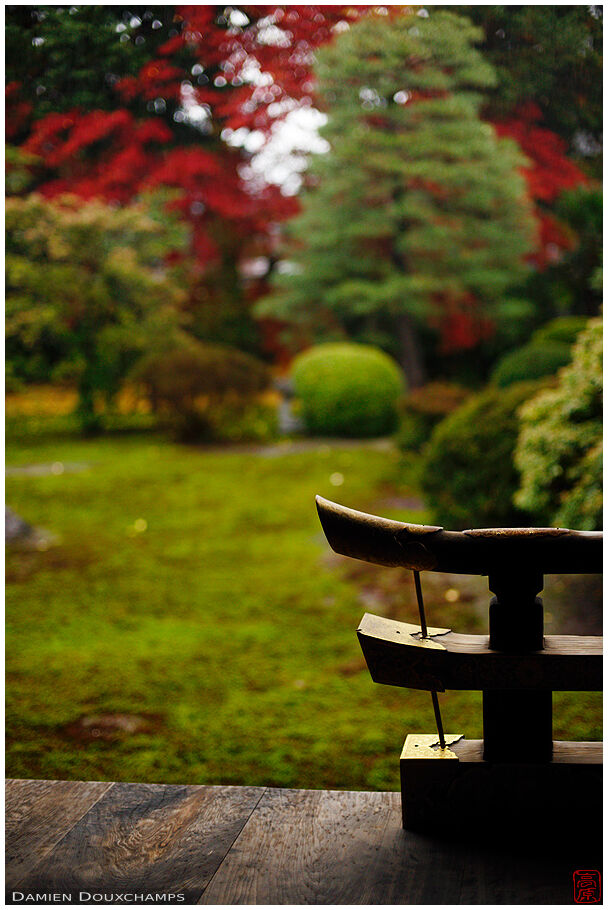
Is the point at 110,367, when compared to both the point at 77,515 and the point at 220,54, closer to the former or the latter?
the point at 77,515

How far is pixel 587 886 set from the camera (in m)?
1.12

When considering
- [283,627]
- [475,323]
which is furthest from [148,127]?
[475,323]

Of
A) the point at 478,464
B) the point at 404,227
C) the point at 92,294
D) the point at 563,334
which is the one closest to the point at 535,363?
the point at 563,334

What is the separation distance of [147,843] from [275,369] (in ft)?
34.4

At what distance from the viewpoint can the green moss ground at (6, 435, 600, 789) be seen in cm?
233

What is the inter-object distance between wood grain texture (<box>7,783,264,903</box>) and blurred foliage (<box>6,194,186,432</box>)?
22.0 ft

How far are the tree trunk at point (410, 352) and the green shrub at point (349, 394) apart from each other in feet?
4.61

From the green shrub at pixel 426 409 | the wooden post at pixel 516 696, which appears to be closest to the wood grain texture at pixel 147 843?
the wooden post at pixel 516 696

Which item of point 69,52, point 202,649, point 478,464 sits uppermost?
point 69,52

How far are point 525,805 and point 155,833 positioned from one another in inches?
23.1

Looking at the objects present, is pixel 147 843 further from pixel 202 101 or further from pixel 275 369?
pixel 275 369

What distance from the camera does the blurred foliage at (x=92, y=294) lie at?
25.6 ft

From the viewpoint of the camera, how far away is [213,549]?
4.68 metres

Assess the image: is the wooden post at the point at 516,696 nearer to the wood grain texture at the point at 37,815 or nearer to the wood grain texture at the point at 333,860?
the wood grain texture at the point at 333,860
